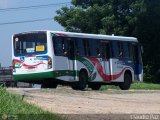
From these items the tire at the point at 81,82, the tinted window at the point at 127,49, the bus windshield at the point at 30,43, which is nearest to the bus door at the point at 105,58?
the tinted window at the point at 127,49

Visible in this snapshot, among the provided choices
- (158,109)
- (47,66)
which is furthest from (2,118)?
(47,66)

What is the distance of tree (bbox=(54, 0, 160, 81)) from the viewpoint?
4700cm

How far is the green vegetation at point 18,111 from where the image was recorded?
10.1 meters

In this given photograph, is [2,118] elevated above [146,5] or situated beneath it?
situated beneath

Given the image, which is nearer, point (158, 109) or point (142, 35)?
point (158, 109)

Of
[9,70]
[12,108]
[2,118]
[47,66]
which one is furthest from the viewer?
[9,70]

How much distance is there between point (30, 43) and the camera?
83.3 ft

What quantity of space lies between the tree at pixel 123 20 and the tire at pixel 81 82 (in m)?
20.9

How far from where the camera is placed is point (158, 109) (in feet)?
51.1

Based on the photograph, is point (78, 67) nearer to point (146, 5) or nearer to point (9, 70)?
point (9, 70)

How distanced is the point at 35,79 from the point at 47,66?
43.7 inches

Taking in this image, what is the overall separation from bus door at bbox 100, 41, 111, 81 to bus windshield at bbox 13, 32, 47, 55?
4115mm

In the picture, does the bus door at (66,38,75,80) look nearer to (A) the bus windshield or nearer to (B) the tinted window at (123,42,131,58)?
(A) the bus windshield

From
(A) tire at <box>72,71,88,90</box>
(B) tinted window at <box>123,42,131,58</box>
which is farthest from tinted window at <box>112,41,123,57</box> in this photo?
(A) tire at <box>72,71,88,90</box>
